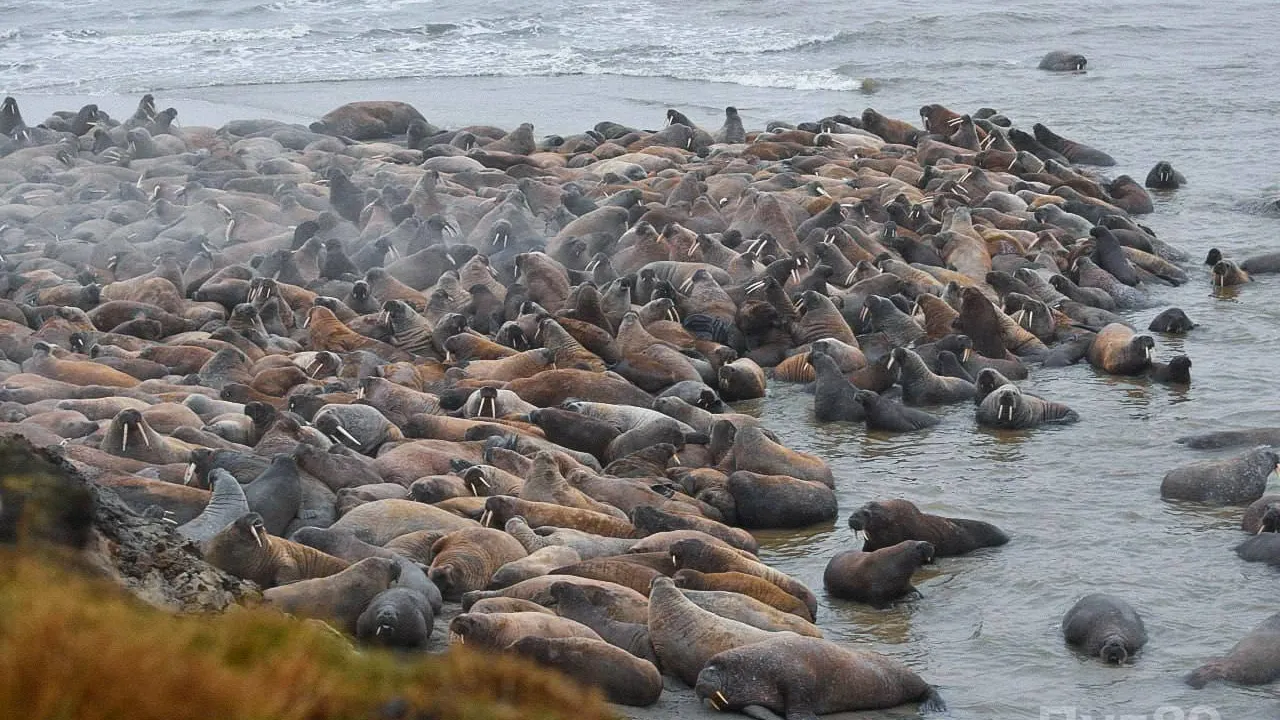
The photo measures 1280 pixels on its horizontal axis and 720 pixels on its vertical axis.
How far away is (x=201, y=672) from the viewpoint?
318cm

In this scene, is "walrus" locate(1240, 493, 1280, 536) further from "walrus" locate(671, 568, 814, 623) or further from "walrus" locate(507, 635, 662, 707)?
"walrus" locate(507, 635, 662, 707)

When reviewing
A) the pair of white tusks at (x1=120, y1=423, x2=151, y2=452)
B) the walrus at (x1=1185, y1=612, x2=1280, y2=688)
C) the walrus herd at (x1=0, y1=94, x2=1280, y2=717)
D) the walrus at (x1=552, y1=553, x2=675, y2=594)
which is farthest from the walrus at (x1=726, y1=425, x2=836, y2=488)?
the pair of white tusks at (x1=120, y1=423, x2=151, y2=452)

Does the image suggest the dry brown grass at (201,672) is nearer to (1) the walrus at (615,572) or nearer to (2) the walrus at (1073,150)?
(1) the walrus at (615,572)

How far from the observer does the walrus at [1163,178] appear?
803 inches

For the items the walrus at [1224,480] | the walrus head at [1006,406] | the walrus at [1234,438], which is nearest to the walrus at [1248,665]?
the walrus at [1224,480]

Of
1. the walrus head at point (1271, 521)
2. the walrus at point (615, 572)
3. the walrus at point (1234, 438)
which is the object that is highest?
the walrus at point (615, 572)

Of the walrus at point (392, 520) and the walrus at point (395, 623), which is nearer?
the walrus at point (395, 623)

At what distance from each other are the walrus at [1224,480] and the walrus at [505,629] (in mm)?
4779

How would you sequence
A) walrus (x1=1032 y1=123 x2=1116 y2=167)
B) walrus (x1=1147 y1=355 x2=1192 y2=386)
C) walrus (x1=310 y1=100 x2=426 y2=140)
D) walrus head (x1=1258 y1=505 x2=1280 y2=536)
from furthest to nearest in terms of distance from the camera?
walrus (x1=310 y1=100 x2=426 y2=140), walrus (x1=1032 y1=123 x2=1116 y2=167), walrus (x1=1147 y1=355 x2=1192 y2=386), walrus head (x1=1258 y1=505 x2=1280 y2=536)

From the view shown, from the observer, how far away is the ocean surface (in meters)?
8.20

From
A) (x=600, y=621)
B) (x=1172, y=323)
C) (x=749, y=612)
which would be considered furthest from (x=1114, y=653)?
(x=1172, y=323)

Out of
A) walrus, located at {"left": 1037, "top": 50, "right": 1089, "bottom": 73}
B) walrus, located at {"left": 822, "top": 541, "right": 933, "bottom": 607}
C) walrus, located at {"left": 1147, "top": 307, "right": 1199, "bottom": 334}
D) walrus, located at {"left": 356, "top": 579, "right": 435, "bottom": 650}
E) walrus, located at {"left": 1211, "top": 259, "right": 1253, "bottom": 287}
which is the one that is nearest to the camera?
walrus, located at {"left": 356, "top": 579, "right": 435, "bottom": 650}

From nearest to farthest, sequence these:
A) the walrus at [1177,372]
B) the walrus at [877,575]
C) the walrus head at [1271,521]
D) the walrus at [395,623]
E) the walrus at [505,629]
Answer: the walrus at [505,629] < the walrus at [395,623] < the walrus at [877,575] < the walrus head at [1271,521] < the walrus at [1177,372]

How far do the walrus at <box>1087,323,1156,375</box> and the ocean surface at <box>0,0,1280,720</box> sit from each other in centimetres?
17
